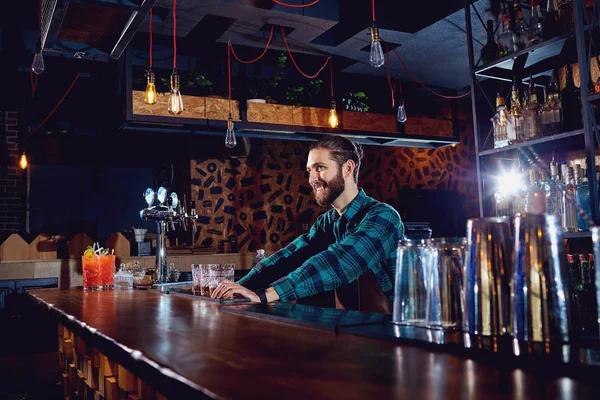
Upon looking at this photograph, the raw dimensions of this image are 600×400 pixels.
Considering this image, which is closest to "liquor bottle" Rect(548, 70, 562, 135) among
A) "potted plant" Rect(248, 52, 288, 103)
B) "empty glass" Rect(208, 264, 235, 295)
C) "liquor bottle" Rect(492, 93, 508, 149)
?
"liquor bottle" Rect(492, 93, 508, 149)

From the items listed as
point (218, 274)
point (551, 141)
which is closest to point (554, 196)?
point (551, 141)

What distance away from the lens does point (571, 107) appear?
2.86 meters

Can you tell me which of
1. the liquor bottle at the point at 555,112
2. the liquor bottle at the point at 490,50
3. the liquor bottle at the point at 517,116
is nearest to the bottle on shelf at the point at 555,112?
the liquor bottle at the point at 555,112

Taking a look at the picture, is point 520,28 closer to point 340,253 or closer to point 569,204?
point 569,204

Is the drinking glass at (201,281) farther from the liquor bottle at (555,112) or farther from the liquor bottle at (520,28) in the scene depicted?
the liquor bottle at (520,28)

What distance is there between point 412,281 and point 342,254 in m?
0.82

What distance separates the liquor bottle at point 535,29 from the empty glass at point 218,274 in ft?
7.15

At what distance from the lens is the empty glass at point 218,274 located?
1.97 m

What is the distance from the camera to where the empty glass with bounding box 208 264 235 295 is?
6.48 ft

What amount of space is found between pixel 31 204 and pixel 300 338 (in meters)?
7.33

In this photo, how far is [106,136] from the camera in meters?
6.73

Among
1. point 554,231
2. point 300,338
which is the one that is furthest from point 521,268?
point 300,338

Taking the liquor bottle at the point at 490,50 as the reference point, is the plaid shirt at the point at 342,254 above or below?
below

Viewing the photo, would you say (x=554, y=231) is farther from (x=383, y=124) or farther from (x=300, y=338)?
(x=383, y=124)
